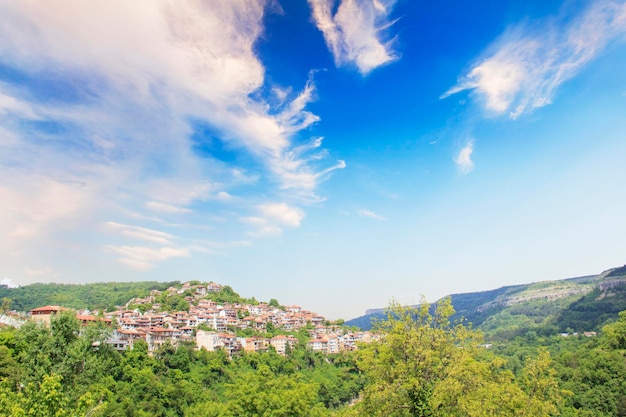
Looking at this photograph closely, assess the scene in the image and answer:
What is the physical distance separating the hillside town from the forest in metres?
4.60

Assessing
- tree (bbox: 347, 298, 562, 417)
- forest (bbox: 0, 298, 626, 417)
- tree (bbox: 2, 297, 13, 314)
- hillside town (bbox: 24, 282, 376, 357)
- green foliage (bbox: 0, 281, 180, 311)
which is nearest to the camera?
tree (bbox: 347, 298, 562, 417)

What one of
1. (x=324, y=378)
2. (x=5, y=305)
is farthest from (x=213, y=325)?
(x=5, y=305)

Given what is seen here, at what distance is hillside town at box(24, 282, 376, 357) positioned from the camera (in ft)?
212

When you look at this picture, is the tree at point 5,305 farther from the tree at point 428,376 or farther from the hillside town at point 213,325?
the tree at point 428,376

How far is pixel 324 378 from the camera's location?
66375mm

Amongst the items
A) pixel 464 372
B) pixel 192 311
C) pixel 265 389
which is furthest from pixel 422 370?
pixel 192 311

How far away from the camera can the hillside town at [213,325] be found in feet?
212

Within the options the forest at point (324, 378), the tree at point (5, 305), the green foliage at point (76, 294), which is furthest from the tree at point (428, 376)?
the green foliage at point (76, 294)

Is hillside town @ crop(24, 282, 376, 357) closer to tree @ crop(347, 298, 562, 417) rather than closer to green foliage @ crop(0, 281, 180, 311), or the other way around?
green foliage @ crop(0, 281, 180, 311)

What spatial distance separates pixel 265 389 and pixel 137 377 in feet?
70.9

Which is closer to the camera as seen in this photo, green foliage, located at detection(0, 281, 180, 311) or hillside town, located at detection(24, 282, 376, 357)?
hillside town, located at detection(24, 282, 376, 357)

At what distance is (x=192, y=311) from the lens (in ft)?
282

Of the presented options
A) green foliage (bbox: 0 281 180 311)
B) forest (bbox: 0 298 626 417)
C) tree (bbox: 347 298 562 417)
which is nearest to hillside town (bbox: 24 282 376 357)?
forest (bbox: 0 298 626 417)

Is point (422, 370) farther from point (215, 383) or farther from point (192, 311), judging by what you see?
point (192, 311)
